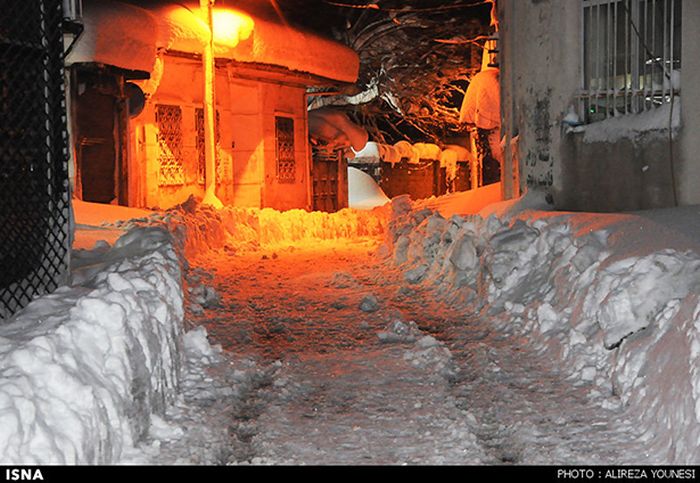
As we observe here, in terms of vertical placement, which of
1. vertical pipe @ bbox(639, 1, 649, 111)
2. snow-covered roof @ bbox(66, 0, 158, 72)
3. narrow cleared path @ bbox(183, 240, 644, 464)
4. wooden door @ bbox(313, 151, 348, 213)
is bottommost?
narrow cleared path @ bbox(183, 240, 644, 464)

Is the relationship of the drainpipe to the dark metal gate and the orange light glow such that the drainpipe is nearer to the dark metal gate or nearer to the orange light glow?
the orange light glow

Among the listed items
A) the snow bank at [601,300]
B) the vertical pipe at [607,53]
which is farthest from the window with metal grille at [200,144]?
the vertical pipe at [607,53]

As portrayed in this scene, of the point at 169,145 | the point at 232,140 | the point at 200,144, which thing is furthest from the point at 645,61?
the point at 232,140

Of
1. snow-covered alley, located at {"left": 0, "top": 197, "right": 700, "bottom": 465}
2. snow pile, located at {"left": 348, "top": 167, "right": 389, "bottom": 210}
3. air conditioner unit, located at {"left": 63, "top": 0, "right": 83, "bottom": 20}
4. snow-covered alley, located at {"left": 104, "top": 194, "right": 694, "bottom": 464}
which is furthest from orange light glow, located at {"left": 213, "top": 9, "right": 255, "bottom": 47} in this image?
snow pile, located at {"left": 348, "top": 167, "right": 389, "bottom": 210}

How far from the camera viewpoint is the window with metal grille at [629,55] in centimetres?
998

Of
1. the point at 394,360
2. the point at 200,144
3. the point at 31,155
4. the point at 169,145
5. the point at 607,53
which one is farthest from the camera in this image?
the point at 200,144

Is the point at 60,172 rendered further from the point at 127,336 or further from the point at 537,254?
the point at 537,254

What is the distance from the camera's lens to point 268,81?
2273cm

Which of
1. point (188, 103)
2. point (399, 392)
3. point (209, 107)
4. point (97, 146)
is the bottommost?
point (399, 392)

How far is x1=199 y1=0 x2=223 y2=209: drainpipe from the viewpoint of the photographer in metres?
17.9

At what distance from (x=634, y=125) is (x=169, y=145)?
11.9 meters

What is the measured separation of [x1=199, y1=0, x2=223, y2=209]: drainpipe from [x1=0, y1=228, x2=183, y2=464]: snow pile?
11782 mm

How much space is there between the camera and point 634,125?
10.1m

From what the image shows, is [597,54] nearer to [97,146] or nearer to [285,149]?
[97,146]
